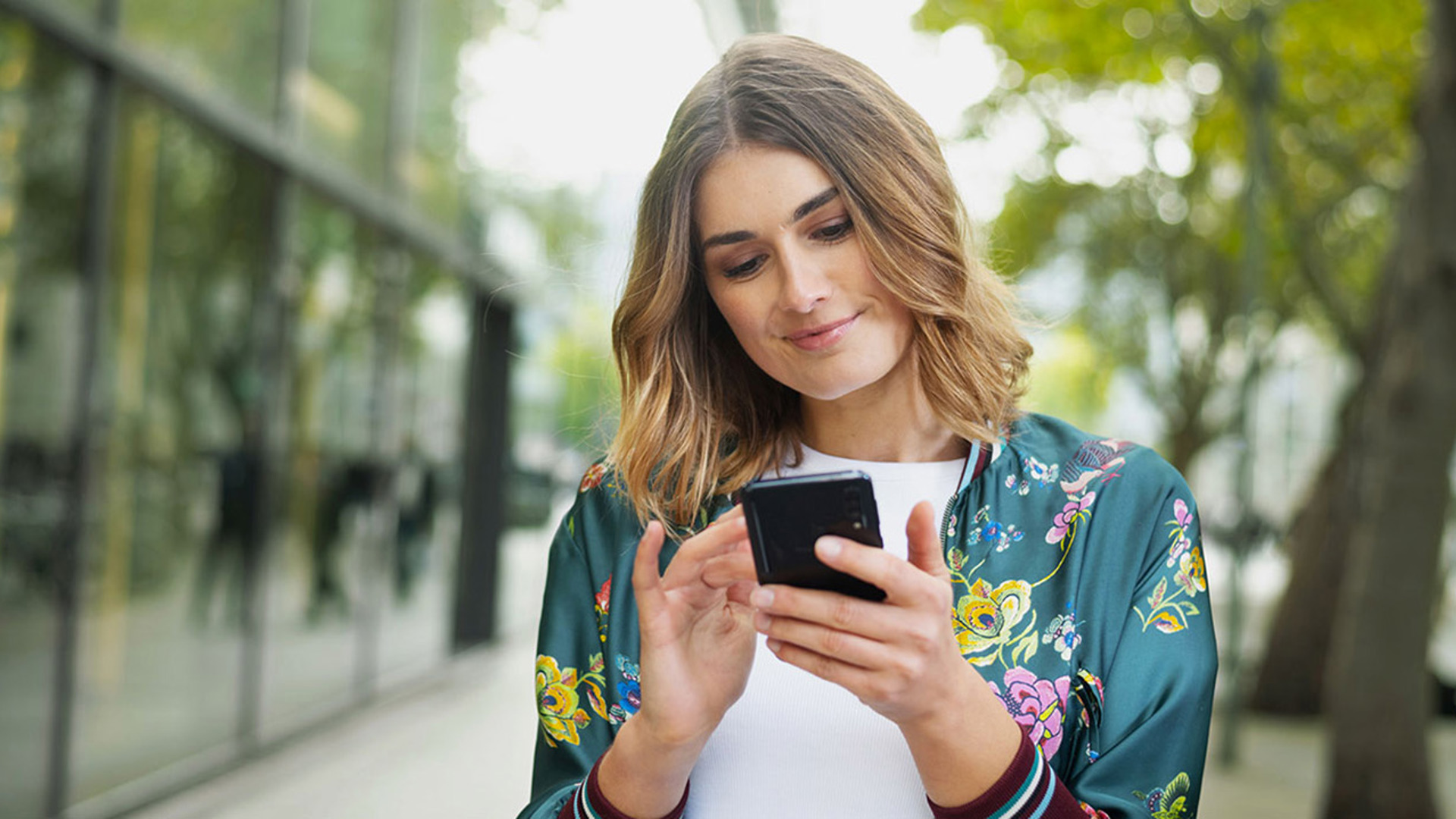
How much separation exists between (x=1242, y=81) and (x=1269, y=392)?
2399 cm

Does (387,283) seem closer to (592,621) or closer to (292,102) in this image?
(292,102)

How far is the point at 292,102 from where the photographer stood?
785 cm

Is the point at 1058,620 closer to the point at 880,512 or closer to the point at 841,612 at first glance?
the point at 880,512

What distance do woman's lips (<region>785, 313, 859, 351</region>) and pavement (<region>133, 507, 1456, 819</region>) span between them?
5491 mm

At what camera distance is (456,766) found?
26.5 ft

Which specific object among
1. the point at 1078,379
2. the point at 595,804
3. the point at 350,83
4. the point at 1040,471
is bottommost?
the point at 595,804

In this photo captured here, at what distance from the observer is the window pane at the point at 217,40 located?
6.20 metres

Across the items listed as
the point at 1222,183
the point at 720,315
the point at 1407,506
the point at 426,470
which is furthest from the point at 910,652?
the point at 1222,183

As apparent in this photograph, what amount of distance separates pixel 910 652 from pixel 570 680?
0.66 metres

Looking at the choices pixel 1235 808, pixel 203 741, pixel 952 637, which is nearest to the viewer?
pixel 952 637

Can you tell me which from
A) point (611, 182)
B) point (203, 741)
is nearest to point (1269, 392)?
point (611, 182)

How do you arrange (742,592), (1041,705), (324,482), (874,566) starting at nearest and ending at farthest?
1. (874,566)
2. (742,592)
3. (1041,705)
4. (324,482)

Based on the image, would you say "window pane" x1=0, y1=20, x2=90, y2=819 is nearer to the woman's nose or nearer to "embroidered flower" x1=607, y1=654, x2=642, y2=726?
"embroidered flower" x1=607, y1=654, x2=642, y2=726

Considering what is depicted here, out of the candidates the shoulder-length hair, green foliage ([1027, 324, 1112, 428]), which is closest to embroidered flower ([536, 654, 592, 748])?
the shoulder-length hair
